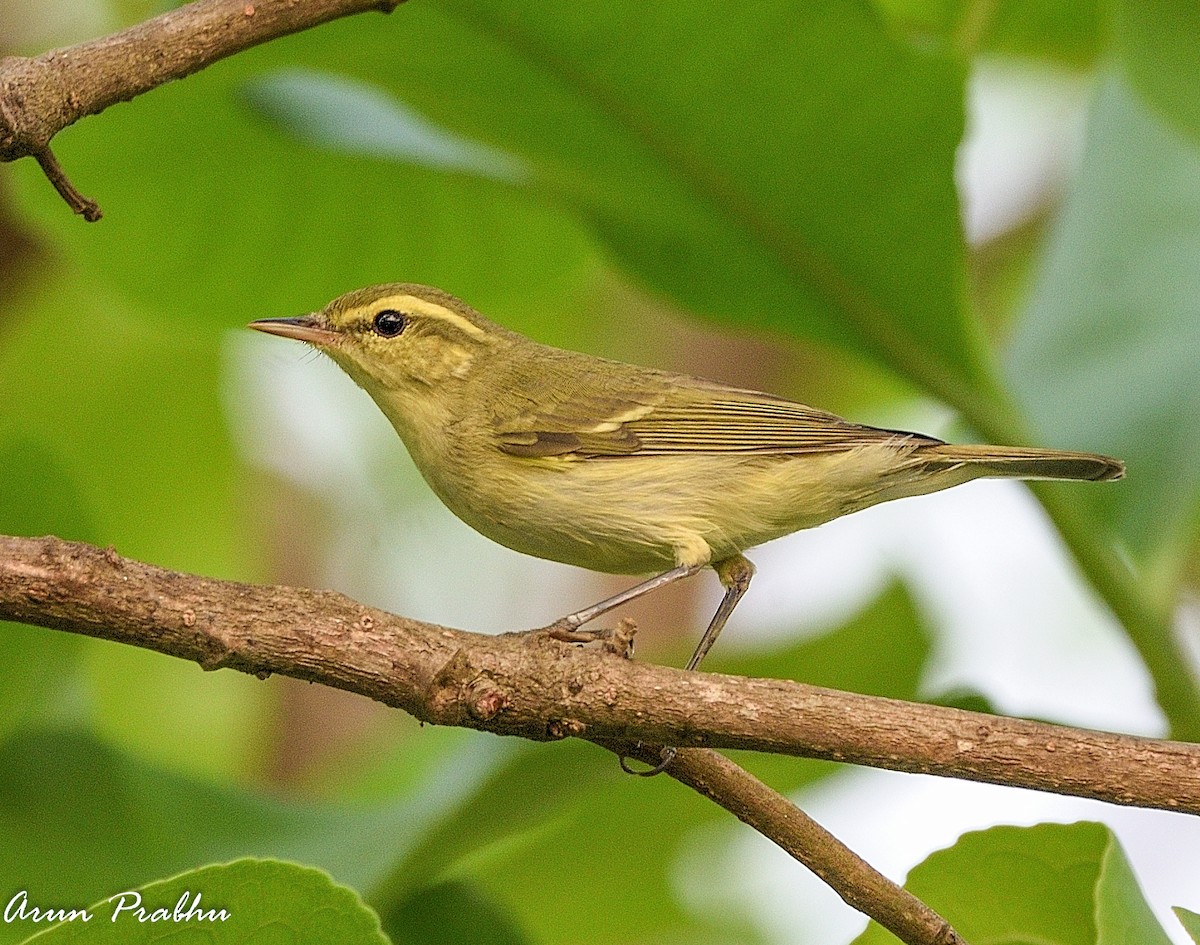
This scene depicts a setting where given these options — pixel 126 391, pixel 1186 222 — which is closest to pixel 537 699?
pixel 1186 222

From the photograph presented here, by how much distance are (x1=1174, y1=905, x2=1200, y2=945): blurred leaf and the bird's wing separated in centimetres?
139

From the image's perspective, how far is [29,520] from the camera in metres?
3.51

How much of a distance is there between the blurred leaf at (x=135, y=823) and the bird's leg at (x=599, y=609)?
0.56 metres

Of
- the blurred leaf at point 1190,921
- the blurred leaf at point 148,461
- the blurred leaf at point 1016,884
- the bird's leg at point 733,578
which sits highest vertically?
the blurred leaf at point 1190,921

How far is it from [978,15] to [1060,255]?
75 centimetres

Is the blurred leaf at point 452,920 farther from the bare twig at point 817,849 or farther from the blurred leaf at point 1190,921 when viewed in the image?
the blurred leaf at point 1190,921

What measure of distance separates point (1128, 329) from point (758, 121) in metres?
1.46

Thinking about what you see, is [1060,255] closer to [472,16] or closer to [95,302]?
[472,16]

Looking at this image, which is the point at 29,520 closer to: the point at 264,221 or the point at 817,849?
the point at 264,221

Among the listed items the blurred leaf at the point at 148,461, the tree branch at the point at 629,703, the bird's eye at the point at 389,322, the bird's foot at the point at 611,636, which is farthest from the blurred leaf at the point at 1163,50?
the blurred leaf at the point at 148,461

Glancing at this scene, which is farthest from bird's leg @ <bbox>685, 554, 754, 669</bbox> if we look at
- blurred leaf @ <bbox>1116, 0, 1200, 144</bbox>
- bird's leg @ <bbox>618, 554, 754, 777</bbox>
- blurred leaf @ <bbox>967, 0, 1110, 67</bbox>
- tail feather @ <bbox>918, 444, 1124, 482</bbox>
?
blurred leaf @ <bbox>967, 0, 1110, 67</bbox>

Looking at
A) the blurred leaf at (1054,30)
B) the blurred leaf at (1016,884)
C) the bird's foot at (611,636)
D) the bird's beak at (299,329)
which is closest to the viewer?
the bird's foot at (611,636)

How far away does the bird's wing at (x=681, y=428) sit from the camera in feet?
11.7

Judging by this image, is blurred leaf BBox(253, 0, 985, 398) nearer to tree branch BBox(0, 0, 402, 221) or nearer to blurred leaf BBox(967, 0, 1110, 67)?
Result: tree branch BBox(0, 0, 402, 221)
